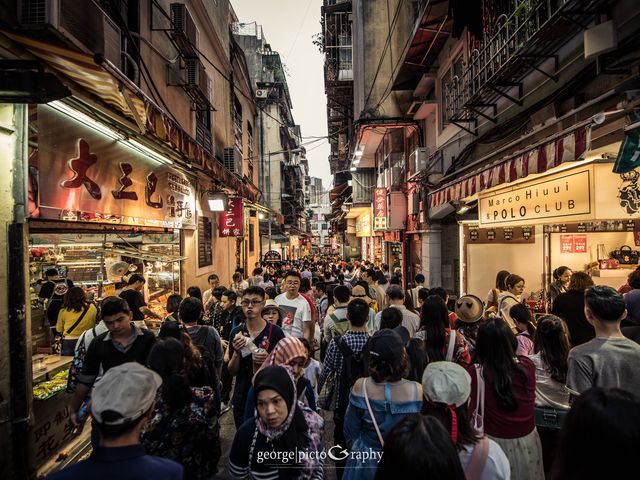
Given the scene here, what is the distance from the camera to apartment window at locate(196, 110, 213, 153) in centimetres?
1294

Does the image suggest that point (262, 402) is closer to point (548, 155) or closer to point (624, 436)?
point (624, 436)

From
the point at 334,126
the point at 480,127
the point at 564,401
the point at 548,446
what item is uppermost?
the point at 334,126

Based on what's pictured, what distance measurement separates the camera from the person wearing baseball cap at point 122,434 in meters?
1.92

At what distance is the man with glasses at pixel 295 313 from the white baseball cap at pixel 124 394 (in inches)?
154

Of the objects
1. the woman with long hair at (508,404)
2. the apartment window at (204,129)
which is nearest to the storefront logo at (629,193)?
the woman with long hair at (508,404)

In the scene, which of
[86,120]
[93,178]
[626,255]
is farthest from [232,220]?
[626,255]

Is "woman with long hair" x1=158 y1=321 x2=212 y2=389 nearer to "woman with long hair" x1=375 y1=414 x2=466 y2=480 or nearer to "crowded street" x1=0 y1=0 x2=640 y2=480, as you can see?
"crowded street" x1=0 y1=0 x2=640 y2=480

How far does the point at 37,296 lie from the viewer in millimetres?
8734

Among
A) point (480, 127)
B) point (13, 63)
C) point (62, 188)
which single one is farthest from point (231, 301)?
point (480, 127)

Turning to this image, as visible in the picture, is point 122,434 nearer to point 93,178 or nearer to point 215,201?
point 93,178

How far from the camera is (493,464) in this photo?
2244 millimetres

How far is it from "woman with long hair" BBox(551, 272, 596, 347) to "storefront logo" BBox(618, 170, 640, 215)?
1.25m

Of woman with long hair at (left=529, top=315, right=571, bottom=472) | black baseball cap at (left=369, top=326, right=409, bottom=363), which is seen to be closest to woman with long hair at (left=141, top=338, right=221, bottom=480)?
black baseball cap at (left=369, top=326, right=409, bottom=363)

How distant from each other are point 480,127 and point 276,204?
28.6m
